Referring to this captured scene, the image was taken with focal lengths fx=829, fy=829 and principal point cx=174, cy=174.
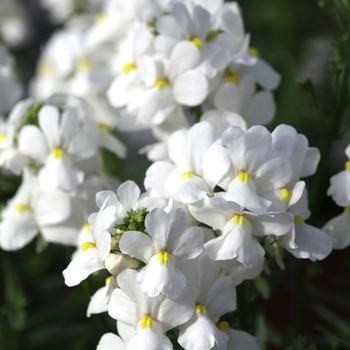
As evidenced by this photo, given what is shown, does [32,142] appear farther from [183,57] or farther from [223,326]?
[223,326]

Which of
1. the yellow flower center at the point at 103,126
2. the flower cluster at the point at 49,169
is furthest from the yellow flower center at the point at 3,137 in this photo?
the yellow flower center at the point at 103,126

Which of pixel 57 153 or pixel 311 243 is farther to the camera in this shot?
pixel 57 153

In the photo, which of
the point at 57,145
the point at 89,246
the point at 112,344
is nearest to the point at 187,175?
the point at 89,246

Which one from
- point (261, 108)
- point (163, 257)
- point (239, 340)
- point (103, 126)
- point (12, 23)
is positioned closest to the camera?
point (163, 257)

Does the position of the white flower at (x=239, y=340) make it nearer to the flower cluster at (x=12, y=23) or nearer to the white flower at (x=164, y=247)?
the white flower at (x=164, y=247)

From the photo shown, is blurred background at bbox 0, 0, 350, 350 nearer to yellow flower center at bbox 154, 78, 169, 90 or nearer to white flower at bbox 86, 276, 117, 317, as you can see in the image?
white flower at bbox 86, 276, 117, 317

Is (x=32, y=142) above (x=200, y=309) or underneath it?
above

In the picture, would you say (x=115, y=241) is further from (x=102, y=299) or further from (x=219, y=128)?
(x=219, y=128)

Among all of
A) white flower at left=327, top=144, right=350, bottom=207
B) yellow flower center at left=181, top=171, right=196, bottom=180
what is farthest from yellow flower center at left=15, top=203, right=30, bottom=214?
white flower at left=327, top=144, right=350, bottom=207
